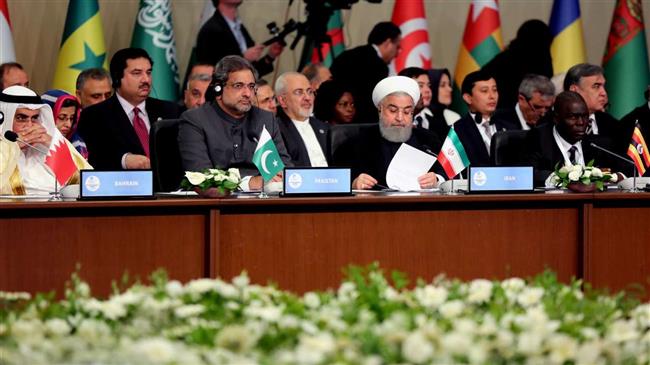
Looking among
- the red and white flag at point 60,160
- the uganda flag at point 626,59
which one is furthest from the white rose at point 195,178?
the uganda flag at point 626,59

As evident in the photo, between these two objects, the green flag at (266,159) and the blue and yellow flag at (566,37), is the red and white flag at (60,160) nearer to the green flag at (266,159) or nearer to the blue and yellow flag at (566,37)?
the green flag at (266,159)

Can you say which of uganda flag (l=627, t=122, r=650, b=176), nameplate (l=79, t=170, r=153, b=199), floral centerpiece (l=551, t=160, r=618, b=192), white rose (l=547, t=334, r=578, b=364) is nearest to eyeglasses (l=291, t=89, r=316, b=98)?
uganda flag (l=627, t=122, r=650, b=176)

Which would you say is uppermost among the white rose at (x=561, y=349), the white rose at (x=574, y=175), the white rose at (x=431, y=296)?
the white rose at (x=574, y=175)

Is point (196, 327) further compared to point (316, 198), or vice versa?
point (316, 198)

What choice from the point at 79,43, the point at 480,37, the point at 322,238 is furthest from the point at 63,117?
the point at 480,37

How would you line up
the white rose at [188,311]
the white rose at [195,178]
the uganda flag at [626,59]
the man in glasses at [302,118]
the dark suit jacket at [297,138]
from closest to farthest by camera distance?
the white rose at [188,311] < the white rose at [195,178] < the dark suit jacket at [297,138] < the man in glasses at [302,118] < the uganda flag at [626,59]

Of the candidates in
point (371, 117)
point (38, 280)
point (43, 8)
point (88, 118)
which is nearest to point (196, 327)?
point (38, 280)

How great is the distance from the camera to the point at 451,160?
193 inches

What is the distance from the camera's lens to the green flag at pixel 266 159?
4.55 m

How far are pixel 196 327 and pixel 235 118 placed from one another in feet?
10.8

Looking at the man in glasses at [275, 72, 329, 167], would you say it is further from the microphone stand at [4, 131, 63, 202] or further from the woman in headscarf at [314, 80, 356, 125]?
the microphone stand at [4, 131, 63, 202]

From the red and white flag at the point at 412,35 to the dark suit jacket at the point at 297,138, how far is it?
213cm

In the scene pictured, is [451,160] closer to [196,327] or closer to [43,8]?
[196,327]

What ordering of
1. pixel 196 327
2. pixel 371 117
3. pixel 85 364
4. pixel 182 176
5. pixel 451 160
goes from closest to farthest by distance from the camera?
pixel 85 364, pixel 196 327, pixel 451 160, pixel 182 176, pixel 371 117
